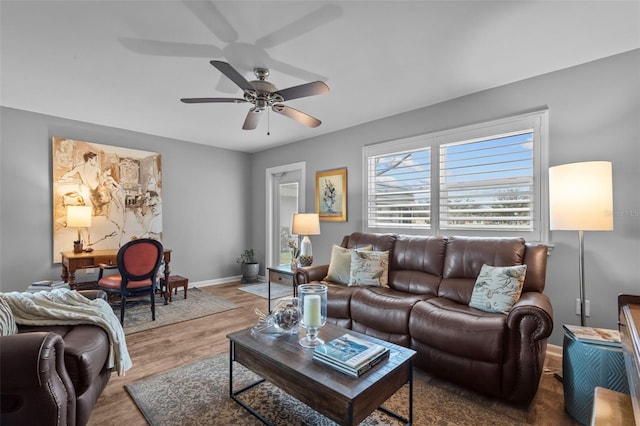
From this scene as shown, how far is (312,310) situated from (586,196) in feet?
6.63

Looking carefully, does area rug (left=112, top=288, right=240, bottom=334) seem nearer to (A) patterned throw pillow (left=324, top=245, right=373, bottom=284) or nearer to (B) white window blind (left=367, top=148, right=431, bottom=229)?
(A) patterned throw pillow (left=324, top=245, right=373, bottom=284)

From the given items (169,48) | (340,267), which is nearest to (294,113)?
(169,48)

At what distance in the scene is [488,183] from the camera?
303 cm

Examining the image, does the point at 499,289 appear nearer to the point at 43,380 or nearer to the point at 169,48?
the point at 43,380

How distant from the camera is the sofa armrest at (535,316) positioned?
1.80 metres

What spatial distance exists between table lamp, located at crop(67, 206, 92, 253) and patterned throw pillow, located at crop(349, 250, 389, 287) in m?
3.36

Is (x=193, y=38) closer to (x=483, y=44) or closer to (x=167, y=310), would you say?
(x=483, y=44)

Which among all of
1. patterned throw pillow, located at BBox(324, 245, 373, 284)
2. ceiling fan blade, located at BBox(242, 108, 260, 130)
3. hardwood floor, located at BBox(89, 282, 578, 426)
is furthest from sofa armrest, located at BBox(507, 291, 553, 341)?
ceiling fan blade, located at BBox(242, 108, 260, 130)

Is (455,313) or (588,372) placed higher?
(455,313)

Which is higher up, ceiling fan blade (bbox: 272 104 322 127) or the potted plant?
ceiling fan blade (bbox: 272 104 322 127)

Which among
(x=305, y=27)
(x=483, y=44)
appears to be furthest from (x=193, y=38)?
(x=483, y=44)

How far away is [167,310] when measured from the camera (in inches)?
153

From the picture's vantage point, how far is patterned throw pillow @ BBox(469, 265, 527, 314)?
7.16 feet

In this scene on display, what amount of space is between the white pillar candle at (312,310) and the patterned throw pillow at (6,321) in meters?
1.61
